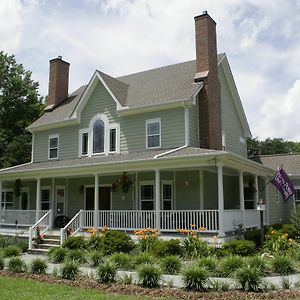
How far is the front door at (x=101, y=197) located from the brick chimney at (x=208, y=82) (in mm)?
5654

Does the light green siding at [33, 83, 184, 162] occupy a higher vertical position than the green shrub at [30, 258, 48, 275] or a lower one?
higher

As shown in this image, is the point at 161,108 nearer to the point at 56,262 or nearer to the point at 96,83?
the point at 96,83

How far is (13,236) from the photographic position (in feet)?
66.6

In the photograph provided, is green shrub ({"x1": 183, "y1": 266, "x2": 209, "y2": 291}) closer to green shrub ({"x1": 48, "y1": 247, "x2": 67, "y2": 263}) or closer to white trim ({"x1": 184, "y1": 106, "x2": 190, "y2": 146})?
green shrub ({"x1": 48, "y1": 247, "x2": 67, "y2": 263})

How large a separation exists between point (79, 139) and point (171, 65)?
23.3ft

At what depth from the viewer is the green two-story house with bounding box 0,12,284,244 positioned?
17.0 metres

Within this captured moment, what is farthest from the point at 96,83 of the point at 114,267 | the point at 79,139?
the point at 114,267

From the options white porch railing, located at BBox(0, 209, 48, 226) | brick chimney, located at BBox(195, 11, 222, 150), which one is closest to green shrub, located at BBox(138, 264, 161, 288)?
brick chimney, located at BBox(195, 11, 222, 150)

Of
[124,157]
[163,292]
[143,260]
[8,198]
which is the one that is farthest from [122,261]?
[8,198]

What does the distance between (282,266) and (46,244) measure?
10935mm

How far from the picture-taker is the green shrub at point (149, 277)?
9.87 meters

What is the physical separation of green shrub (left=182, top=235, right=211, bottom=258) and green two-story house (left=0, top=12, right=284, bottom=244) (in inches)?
46.3

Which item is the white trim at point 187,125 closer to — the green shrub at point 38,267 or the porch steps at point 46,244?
the porch steps at point 46,244

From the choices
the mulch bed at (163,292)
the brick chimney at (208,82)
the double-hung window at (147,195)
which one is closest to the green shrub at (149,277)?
the mulch bed at (163,292)
